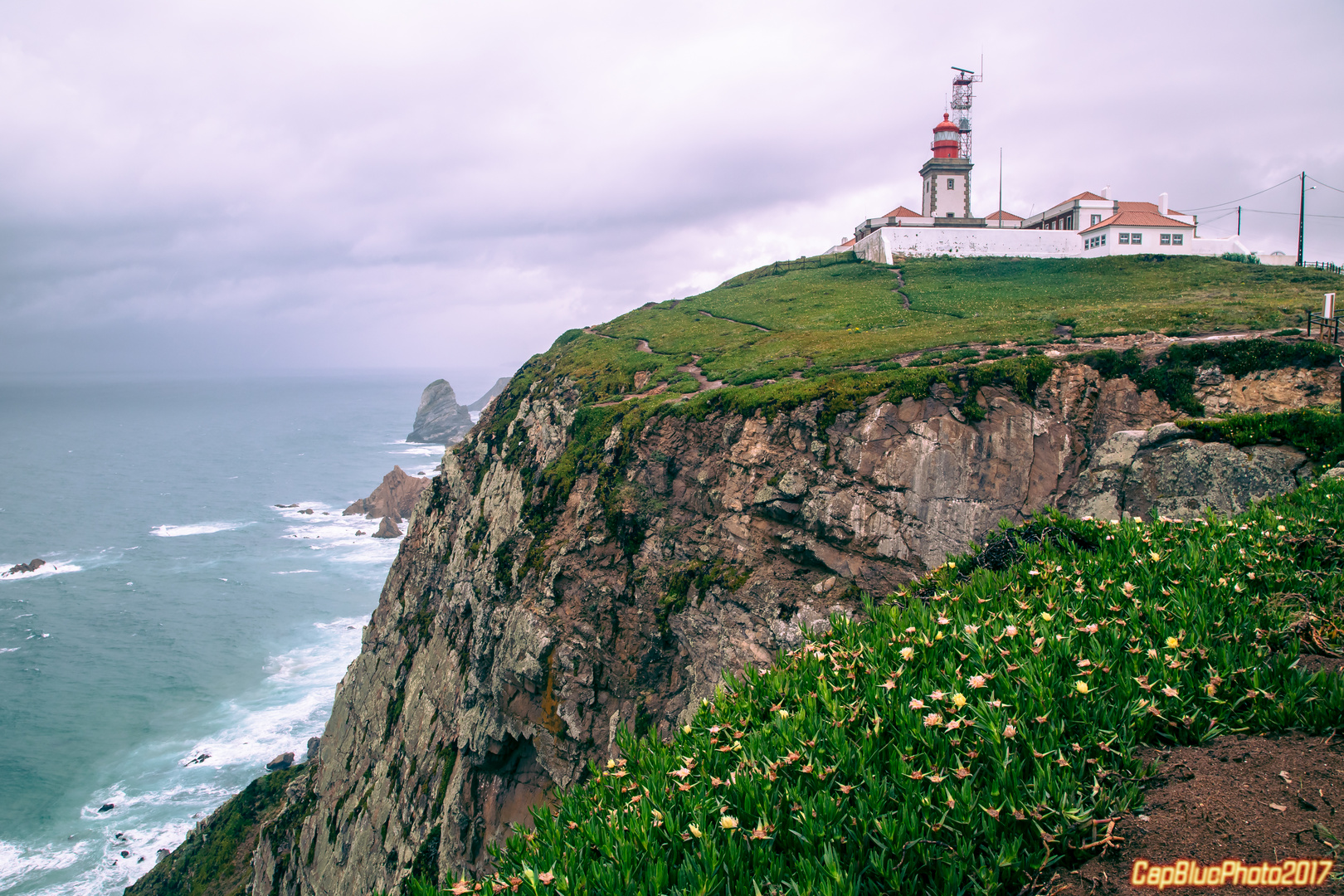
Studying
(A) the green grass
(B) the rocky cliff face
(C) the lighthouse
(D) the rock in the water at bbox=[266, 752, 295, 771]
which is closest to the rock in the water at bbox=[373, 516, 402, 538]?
(D) the rock in the water at bbox=[266, 752, 295, 771]

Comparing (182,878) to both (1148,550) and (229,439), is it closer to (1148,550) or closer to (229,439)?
(1148,550)

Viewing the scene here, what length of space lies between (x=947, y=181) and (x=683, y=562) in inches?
1982

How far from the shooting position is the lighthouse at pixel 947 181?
56625 millimetres

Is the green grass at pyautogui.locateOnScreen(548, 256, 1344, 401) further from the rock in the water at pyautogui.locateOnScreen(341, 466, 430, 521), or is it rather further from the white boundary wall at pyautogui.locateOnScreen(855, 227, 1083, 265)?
the rock in the water at pyautogui.locateOnScreen(341, 466, 430, 521)

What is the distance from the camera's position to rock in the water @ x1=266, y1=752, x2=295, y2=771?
4210 cm

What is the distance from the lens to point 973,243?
54031 mm

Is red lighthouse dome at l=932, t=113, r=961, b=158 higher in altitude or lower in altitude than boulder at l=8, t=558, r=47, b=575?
higher

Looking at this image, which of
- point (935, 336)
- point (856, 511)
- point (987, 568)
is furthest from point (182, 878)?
point (935, 336)

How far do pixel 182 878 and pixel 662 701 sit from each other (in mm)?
30326

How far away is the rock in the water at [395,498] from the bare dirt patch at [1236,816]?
9132 cm

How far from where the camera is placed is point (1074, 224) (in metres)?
54.1

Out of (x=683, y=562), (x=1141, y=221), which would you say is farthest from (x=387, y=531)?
(x=1141, y=221)

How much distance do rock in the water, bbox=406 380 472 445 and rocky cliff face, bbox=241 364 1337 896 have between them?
136380mm

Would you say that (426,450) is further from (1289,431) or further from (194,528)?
(1289,431)
